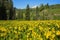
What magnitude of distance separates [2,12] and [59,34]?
56105 millimetres

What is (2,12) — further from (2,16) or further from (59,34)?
(59,34)

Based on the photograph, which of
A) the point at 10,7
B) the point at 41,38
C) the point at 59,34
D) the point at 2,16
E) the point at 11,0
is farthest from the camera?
the point at 11,0

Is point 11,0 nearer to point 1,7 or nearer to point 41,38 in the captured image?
point 1,7

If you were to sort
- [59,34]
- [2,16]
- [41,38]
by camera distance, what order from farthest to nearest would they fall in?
[2,16] < [41,38] < [59,34]

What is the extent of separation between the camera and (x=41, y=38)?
432cm

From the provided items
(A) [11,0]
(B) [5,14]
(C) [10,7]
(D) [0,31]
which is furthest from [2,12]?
(D) [0,31]

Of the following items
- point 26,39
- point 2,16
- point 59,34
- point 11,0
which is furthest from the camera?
point 11,0

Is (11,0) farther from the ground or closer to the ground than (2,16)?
farther from the ground

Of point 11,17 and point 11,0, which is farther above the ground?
point 11,0

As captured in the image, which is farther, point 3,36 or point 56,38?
point 3,36

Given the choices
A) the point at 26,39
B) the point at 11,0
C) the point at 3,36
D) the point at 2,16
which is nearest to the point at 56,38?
the point at 26,39

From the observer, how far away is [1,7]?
5947 centimetres

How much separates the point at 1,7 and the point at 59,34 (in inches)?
2214

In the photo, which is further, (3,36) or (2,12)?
(2,12)
